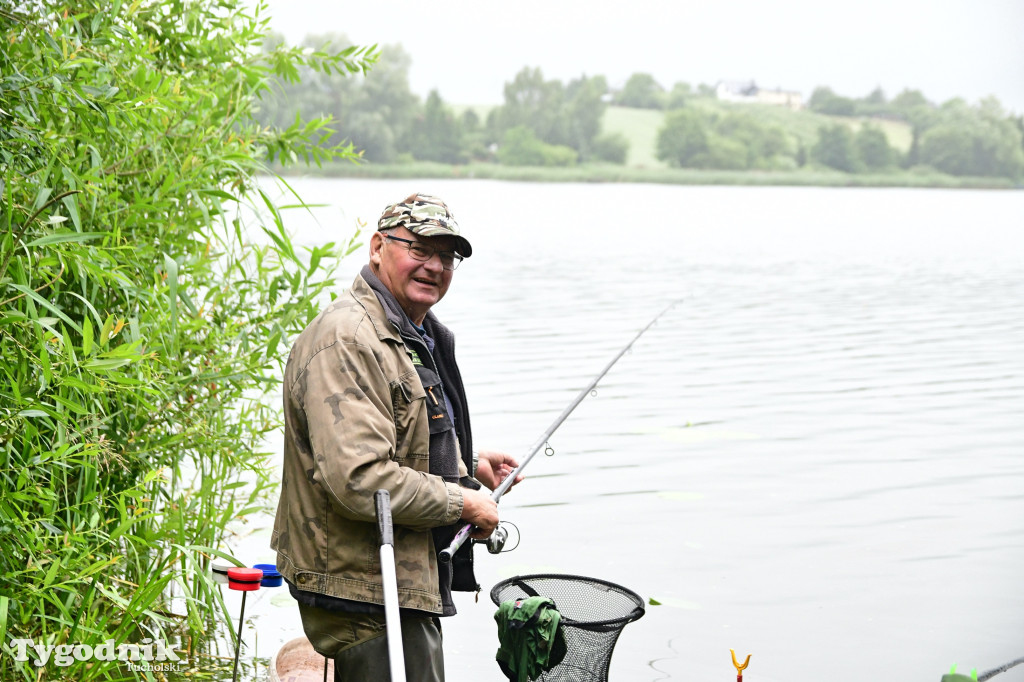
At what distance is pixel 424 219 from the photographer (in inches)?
94.2

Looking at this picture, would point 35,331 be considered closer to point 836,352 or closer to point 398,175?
point 836,352

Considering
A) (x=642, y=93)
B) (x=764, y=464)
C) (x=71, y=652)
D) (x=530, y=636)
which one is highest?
(x=642, y=93)

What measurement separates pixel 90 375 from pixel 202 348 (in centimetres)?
80

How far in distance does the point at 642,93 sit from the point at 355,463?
83.7 metres

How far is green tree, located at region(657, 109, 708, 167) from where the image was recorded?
6500 centimetres

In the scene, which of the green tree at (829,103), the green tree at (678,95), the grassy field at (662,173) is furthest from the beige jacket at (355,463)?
the green tree at (829,103)

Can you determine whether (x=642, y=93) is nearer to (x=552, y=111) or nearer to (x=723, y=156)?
(x=552, y=111)

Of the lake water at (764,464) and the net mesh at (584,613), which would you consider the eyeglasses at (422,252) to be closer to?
the net mesh at (584,613)

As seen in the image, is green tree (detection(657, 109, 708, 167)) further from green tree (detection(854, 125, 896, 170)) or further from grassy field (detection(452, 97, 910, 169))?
green tree (detection(854, 125, 896, 170))

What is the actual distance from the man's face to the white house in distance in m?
90.8

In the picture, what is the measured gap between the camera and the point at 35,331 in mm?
2691

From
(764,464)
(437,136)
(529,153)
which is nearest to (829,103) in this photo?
(529,153)

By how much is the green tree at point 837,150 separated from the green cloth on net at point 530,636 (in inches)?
2628

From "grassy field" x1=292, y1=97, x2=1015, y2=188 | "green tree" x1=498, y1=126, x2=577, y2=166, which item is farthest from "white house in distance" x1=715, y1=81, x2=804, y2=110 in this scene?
"green tree" x1=498, y1=126, x2=577, y2=166
